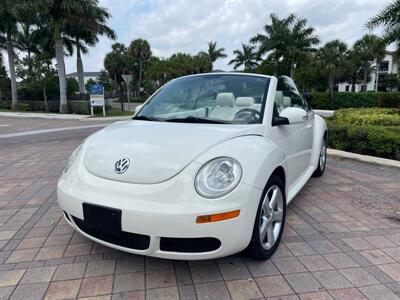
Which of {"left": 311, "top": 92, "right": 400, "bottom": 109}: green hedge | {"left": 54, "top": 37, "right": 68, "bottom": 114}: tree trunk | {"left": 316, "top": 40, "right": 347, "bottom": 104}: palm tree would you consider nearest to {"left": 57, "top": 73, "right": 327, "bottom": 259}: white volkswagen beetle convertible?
{"left": 54, "top": 37, "right": 68, "bottom": 114}: tree trunk

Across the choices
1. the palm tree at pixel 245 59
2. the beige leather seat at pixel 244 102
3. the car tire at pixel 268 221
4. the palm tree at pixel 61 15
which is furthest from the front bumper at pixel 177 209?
the palm tree at pixel 245 59

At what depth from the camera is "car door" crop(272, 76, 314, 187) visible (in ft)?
10.2

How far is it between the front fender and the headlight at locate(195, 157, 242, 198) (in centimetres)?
4

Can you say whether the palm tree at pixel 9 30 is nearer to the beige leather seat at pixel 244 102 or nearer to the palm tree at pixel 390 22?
the palm tree at pixel 390 22

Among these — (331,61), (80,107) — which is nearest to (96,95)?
(80,107)

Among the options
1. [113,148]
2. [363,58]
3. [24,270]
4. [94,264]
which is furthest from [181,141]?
[363,58]

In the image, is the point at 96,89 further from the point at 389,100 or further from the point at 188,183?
the point at 389,100

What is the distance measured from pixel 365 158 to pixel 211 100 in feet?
13.6

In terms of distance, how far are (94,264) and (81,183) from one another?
690 mm

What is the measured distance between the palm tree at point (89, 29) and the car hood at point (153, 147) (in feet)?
71.5

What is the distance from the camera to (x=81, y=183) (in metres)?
2.43

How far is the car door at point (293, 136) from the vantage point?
3.10m

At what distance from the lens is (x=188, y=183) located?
2168 millimetres

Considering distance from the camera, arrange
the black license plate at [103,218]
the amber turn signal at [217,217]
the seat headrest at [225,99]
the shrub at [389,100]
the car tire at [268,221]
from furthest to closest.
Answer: the shrub at [389,100]
the seat headrest at [225,99]
the car tire at [268,221]
the black license plate at [103,218]
the amber turn signal at [217,217]
